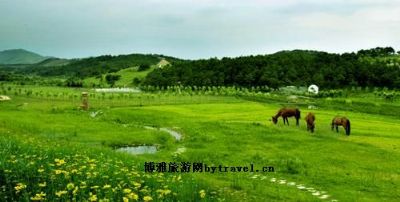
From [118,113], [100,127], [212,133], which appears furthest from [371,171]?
[118,113]

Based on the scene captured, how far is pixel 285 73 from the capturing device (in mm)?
176875

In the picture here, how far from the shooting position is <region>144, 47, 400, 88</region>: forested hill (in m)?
166

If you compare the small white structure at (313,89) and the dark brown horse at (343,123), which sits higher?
the small white structure at (313,89)

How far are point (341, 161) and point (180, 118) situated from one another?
33.5 m

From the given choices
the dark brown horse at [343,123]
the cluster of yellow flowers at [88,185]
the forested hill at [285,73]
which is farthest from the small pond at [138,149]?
the forested hill at [285,73]

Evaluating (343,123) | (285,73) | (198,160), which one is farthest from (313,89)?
(198,160)

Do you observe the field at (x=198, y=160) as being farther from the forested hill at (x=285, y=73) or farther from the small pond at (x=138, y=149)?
the forested hill at (x=285, y=73)

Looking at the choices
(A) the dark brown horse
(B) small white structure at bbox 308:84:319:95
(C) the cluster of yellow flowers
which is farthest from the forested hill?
(C) the cluster of yellow flowers

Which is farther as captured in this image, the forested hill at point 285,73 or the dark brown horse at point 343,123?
the forested hill at point 285,73

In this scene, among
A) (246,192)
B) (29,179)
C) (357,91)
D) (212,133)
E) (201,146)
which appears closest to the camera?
(29,179)

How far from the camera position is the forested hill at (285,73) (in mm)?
166375

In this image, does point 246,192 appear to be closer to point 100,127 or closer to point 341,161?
point 341,161

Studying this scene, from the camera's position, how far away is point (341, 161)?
31.0 m

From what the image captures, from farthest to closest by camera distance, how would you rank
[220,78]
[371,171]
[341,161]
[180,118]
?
[220,78] < [180,118] < [341,161] < [371,171]
